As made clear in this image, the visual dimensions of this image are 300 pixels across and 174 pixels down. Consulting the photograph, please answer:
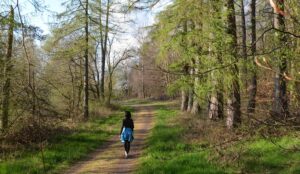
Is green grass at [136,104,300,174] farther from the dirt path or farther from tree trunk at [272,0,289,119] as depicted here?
tree trunk at [272,0,289,119]

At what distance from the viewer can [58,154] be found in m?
13.4

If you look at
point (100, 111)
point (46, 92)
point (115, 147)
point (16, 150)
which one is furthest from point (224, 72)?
point (100, 111)

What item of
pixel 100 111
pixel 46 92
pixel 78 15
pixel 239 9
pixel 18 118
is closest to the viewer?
pixel 18 118

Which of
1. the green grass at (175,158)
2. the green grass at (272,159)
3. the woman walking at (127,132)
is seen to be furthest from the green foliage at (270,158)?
the woman walking at (127,132)

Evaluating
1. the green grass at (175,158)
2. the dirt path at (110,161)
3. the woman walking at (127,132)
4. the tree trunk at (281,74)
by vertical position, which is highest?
the tree trunk at (281,74)

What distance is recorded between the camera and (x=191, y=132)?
55.2 feet

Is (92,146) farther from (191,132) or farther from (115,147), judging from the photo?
(191,132)

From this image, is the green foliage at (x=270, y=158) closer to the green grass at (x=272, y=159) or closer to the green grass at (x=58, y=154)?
the green grass at (x=272, y=159)

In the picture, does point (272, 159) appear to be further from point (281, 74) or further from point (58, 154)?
point (281, 74)

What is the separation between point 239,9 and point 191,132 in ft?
17.5

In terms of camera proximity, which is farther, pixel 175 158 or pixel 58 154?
pixel 58 154

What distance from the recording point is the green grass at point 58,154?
11.4 m

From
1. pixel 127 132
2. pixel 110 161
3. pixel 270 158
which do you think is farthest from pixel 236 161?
pixel 127 132

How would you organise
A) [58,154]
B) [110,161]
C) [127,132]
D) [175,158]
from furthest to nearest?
[127,132]
[58,154]
[110,161]
[175,158]
